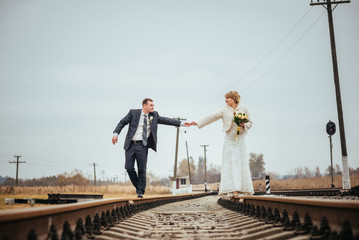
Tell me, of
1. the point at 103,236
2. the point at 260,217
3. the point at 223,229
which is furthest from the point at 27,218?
the point at 260,217

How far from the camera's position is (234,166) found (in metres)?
8.57

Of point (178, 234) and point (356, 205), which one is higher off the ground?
point (356, 205)

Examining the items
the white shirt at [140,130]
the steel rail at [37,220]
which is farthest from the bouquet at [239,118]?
the steel rail at [37,220]

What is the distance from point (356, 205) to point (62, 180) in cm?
2252

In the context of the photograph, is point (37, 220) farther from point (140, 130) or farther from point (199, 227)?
point (140, 130)

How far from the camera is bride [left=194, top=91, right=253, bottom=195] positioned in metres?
8.55

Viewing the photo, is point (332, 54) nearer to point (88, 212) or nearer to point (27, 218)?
point (88, 212)

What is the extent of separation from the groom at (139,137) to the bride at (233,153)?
1574mm

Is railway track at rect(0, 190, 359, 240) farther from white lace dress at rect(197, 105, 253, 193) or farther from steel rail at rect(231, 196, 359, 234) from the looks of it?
white lace dress at rect(197, 105, 253, 193)

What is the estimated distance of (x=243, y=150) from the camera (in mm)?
8750

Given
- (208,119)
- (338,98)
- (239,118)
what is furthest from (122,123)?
(338,98)

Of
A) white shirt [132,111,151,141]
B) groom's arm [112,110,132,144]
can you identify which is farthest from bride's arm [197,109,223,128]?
groom's arm [112,110,132,144]

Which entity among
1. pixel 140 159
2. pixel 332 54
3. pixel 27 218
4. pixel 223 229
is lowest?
pixel 223 229

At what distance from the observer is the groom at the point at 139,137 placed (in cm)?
795
